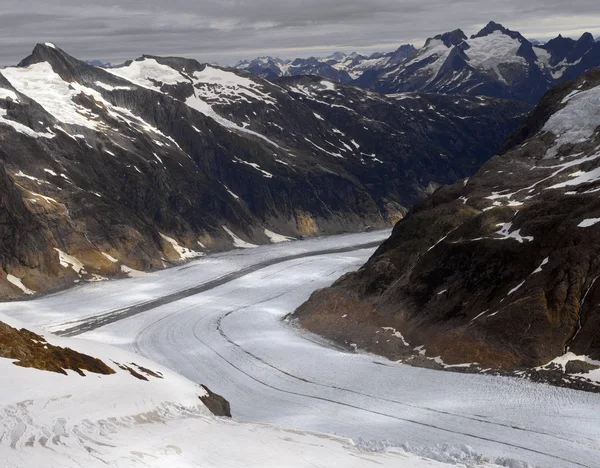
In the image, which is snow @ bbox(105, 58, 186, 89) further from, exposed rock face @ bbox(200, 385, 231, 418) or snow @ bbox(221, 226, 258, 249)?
exposed rock face @ bbox(200, 385, 231, 418)

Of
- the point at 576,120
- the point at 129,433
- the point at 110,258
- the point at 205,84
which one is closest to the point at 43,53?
the point at 205,84

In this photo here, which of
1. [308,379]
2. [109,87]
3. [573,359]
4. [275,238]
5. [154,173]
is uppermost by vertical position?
[109,87]

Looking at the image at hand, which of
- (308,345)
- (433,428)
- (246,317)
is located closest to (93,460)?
(433,428)

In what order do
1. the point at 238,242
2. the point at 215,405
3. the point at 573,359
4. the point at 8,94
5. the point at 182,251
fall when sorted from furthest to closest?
the point at 238,242
the point at 8,94
the point at 182,251
the point at 573,359
the point at 215,405

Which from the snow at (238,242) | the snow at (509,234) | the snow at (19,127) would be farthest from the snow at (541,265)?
the snow at (19,127)

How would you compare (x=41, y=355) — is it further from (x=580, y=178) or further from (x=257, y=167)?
(x=257, y=167)

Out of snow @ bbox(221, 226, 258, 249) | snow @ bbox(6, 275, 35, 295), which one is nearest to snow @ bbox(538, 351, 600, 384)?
snow @ bbox(6, 275, 35, 295)
